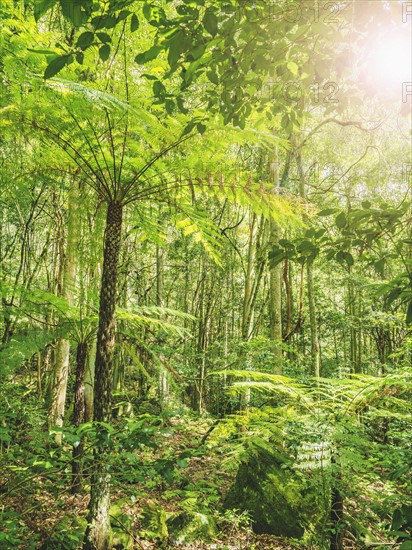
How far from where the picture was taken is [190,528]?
3543 mm

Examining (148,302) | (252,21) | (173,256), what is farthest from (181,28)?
(148,302)

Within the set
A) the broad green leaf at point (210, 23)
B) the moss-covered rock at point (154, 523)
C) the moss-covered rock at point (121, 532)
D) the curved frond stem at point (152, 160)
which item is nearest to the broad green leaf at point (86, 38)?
the broad green leaf at point (210, 23)

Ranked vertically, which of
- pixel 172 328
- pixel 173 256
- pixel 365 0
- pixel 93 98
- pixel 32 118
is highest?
pixel 173 256

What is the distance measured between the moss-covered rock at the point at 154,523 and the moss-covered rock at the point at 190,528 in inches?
4.0

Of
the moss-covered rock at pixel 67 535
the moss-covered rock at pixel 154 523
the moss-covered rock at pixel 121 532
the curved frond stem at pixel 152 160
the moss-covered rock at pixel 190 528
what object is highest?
the curved frond stem at pixel 152 160

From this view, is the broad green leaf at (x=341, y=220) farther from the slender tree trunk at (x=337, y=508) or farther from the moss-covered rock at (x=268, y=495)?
the moss-covered rock at (x=268, y=495)

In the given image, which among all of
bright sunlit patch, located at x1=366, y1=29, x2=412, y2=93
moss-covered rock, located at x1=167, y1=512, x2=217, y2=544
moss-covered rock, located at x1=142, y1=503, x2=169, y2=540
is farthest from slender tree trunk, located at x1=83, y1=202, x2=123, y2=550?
bright sunlit patch, located at x1=366, y1=29, x2=412, y2=93

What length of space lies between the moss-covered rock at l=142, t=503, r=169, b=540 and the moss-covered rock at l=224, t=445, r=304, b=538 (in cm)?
96

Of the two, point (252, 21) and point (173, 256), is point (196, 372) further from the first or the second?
point (252, 21)

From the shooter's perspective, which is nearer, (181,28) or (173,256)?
(181,28)

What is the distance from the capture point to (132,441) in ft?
5.77

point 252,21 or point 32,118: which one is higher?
point 32,118

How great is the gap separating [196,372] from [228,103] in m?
8.82

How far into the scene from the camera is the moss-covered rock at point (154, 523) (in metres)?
3.36
